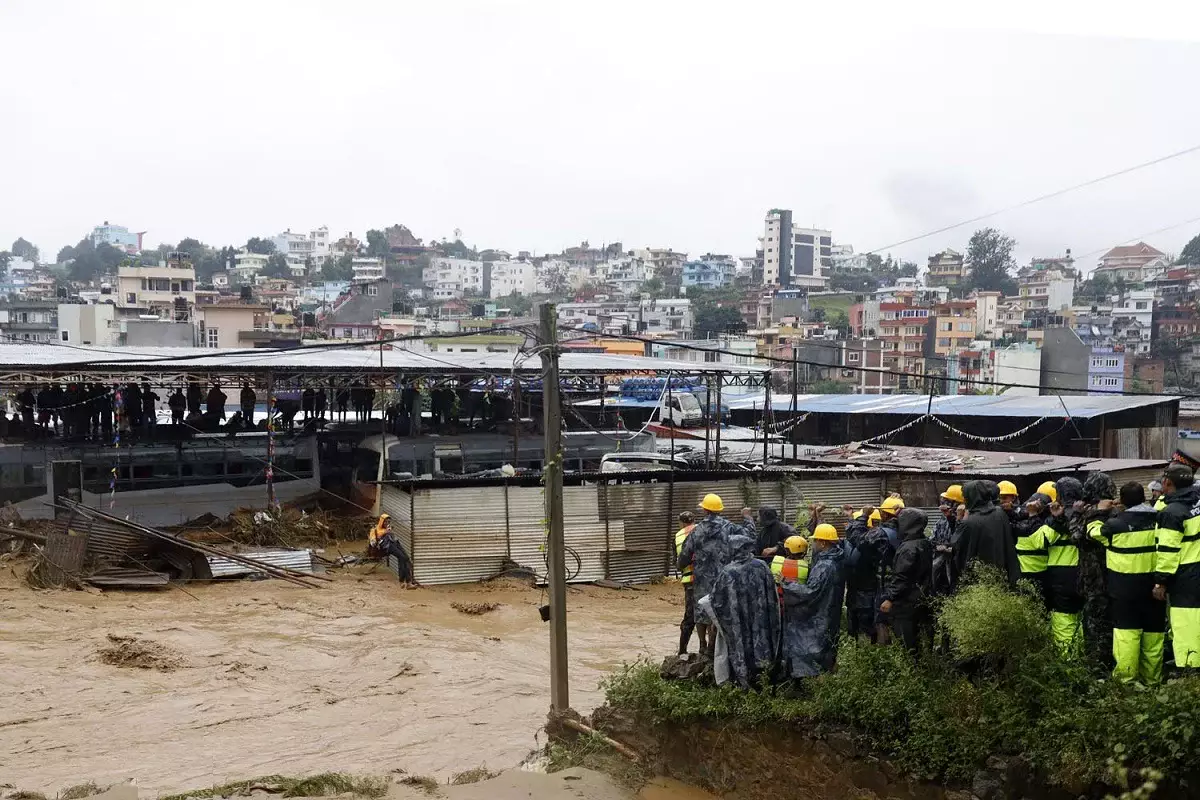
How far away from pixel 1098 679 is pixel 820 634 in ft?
7.56

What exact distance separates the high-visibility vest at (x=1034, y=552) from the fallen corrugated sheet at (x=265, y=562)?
14.5 meters

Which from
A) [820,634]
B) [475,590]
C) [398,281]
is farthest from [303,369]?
[398,281]

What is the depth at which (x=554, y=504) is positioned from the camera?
10.1 m

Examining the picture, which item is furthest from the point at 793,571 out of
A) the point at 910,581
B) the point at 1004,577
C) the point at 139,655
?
the point at 139,655

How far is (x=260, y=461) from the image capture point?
24.7 meters

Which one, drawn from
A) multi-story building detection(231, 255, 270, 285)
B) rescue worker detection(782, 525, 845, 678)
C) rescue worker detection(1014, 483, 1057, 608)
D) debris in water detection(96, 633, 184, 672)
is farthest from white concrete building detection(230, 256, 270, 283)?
rescue worker detection(1014, 483, 1057, 608)

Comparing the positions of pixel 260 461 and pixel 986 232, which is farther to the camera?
pixel 986 232

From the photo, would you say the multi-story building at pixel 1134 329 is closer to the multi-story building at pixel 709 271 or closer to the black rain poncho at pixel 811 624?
the multi-story building at pixel 709 271

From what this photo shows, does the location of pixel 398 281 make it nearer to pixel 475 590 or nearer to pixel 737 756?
pixel 475 590

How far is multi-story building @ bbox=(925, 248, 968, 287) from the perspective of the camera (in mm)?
112831

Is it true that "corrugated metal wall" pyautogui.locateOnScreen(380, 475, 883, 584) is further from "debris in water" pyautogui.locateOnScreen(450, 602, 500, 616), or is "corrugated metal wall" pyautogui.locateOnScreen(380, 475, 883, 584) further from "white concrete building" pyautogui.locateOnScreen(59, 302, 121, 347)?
"white concrete building" pyautogui.locateOnScreen(59, 302, 121, 347)

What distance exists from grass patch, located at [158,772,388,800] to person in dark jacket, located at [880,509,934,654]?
16.1 ft

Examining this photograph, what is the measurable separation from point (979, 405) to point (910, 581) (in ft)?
84.6

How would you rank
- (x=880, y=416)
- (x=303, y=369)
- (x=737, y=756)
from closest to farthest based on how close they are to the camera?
(x=737, y=756), (x=303, y=369), (x=880, y=416)
